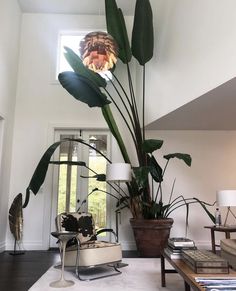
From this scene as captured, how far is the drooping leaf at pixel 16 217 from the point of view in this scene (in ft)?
16.3

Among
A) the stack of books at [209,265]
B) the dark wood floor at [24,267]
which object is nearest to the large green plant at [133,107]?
the dark wood floor at [24,267]

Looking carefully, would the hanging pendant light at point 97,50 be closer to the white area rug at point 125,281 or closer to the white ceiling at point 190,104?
the white ceiling at point 190,104

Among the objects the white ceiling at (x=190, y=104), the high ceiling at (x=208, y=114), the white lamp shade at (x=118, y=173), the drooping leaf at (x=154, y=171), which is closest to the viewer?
the high ceiling at (x=208, y=114)

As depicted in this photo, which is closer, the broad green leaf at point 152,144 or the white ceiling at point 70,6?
the broad green leaf at point 152,144

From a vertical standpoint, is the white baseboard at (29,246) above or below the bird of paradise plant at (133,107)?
below

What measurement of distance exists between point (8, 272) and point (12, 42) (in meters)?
4.21

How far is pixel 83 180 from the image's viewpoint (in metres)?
5.59

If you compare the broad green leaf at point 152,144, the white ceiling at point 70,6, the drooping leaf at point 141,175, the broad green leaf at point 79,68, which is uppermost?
the white ceiling at point 70,6

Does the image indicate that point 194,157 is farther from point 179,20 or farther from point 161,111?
point 179,20

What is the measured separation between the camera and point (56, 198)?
5473mm

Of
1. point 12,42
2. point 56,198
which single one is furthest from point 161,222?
point 12,42

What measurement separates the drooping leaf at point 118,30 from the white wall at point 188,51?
1.84 feet

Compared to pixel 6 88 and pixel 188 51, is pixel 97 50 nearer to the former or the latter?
pixel 188 51

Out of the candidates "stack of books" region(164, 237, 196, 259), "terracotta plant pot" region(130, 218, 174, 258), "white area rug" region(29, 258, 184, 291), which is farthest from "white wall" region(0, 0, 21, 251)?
"stack of books" region(164, 237, 196, 259)
